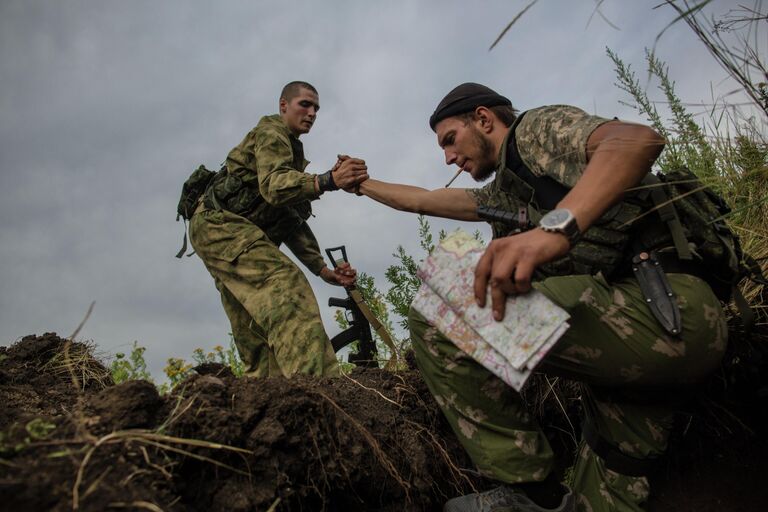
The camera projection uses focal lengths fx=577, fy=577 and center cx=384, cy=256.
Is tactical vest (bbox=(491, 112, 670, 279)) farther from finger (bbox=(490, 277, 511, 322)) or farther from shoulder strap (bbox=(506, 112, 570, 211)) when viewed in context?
finger (bbox=(490, 277, 511, 322))

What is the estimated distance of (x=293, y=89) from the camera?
198 inches

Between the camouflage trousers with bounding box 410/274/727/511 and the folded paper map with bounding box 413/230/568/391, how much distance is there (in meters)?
0.33

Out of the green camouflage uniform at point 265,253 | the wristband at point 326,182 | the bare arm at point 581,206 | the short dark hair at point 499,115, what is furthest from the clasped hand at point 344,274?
the bare arm at point 581,206

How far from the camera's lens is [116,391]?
1.82 meters

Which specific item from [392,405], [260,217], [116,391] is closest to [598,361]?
[392,405]

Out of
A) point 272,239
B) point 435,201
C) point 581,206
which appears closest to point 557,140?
point 581,206

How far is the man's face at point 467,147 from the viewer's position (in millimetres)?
3020

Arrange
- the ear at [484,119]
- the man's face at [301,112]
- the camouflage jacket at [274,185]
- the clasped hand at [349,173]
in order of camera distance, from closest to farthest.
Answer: the ear at [484,119] < the clasped hand at [349,173] < the camouflage jacket at [274,185] < the man's face at [301,112]

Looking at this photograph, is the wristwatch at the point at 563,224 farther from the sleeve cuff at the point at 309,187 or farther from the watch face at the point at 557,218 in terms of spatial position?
the sleeve cuff at the point at 309,187

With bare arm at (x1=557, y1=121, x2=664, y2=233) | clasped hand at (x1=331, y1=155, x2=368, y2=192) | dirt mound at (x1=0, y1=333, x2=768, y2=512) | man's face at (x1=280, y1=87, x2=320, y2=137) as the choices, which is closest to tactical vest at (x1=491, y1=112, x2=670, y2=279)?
bare arm at (x1=557, y1=121, x2=664, y2=233)

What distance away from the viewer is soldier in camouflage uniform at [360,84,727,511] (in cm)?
184

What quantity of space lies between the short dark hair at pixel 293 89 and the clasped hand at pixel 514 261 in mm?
3708

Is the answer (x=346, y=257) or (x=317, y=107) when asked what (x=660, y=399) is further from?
(x=317, y=107)

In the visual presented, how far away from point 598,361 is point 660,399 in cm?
46
